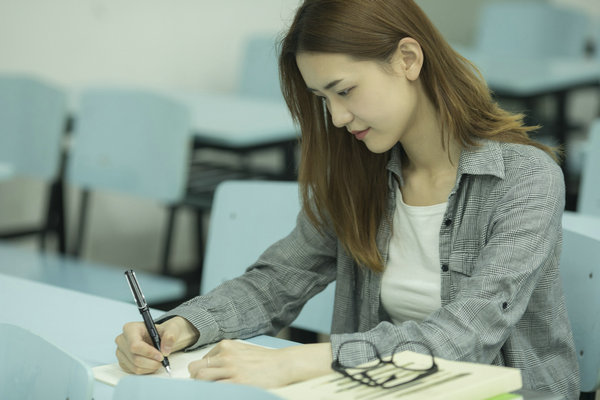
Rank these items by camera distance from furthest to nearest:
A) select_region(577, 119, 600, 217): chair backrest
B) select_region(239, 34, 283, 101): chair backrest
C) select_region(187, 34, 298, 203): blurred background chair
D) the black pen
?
select_region(239, 34, 283, 101): chair backrest → select_region(187, 34, 298, 203): blurred background chair → select_region(577, 119, 600, 217): chair backrest → the black pen

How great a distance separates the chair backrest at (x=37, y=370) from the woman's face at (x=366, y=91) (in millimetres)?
591

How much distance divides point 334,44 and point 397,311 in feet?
1.62

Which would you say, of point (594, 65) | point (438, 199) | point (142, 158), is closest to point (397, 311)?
point (438, 199)

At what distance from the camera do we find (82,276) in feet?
8.31

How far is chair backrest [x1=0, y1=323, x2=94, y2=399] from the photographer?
921 mm

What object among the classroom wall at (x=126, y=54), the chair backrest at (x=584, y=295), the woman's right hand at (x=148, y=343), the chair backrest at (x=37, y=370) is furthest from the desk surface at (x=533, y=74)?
the chair backrest at (x=37, y=370)

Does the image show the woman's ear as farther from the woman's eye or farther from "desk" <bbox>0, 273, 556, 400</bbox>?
"desk" <bbox>0, 273, 556, 400</bbox>

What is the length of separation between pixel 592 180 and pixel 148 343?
4.62 feet

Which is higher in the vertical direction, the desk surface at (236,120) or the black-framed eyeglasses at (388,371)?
the desk surface at (236,120)

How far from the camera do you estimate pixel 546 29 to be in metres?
4.96

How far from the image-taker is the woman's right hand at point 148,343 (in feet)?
3.93

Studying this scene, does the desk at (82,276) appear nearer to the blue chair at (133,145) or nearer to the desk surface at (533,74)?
the blue chair at (133,145)

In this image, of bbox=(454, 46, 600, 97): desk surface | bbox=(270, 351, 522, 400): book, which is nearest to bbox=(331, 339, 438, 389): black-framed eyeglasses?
bbox=(270, 351, 522, 400): book

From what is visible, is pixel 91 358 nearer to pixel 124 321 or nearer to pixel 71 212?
pixel 124 321
